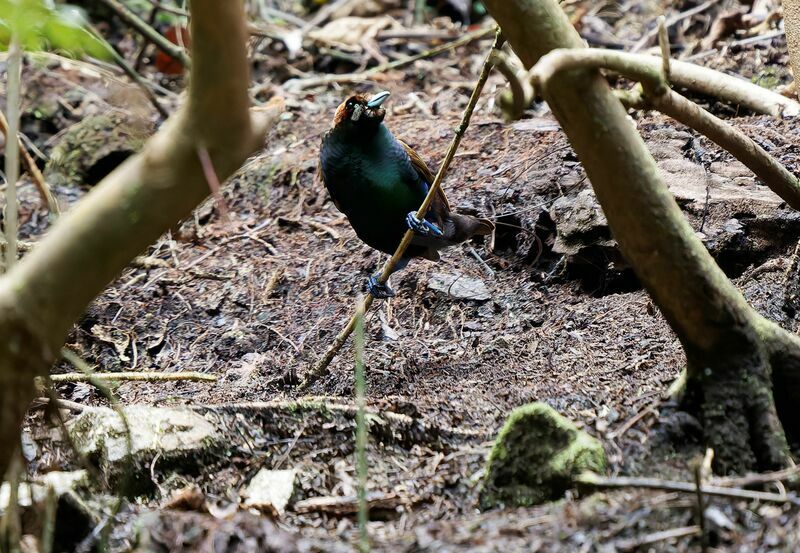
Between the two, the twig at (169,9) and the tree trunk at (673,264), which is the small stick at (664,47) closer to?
the tree trunk at (673,264)

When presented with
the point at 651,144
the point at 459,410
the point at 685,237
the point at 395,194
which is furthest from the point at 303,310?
the point at 685,237

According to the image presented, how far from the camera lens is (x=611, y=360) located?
2.80 metres

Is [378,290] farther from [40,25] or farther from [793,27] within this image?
[40,25]

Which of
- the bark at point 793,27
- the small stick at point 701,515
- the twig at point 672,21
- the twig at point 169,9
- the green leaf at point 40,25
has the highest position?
the twig at point 672,21

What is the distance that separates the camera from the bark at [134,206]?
1467 millimetres

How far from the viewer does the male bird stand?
3641 mm

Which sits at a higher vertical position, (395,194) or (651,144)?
(651,144)

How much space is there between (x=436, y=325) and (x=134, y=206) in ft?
7.43

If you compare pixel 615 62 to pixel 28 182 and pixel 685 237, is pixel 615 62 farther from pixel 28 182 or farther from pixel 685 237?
pixel 28 182

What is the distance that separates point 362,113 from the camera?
3596 mm

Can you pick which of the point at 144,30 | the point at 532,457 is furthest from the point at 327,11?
the point at 532,457

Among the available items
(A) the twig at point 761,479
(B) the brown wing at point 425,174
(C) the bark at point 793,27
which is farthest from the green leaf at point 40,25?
(C) the bark at point 793,27

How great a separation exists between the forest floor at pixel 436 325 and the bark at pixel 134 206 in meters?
0.13

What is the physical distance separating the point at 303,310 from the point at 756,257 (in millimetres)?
1998
